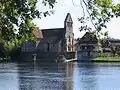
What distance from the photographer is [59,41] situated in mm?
104500

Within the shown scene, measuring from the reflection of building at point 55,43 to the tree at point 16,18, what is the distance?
94.5m

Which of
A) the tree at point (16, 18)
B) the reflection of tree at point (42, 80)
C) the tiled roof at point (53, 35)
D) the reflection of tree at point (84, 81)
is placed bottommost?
the reflection of tree at point (84, 81)

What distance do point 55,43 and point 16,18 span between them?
98.4 metres

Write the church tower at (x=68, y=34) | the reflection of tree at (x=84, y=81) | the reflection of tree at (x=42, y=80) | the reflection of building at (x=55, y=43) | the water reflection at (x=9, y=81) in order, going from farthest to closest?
the church tower at (x=68, y=34) < the reflection of building at (x=55, y=43) < the reflection of tree at (x=84, y=81) < the water reflection at (x=9, y=81) < the reflection of tree at (x=42, y=80)

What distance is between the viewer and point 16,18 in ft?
22.5

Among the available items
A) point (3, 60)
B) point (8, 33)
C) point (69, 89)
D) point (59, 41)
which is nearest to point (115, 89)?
point (69, 89)

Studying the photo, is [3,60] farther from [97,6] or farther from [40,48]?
[97,6]

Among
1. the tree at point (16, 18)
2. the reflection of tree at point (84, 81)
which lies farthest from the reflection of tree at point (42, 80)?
the tree at point (16, 18)

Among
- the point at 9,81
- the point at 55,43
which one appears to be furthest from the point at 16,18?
the point at 55,43

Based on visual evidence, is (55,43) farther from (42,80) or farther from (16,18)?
(16,18)

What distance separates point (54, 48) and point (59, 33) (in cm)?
500

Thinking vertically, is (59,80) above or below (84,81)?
above

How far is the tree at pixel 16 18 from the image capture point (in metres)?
6.61

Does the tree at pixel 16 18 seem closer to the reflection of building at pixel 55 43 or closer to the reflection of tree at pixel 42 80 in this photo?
the reflection of tree at pixel 42 80
